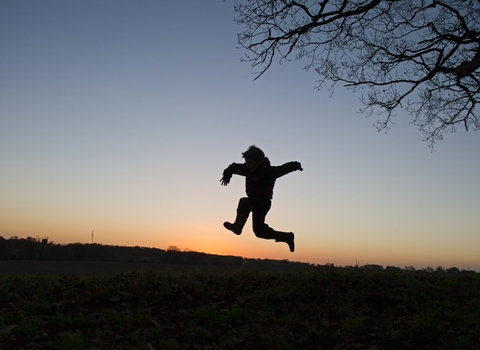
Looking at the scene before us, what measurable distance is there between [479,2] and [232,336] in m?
11.2

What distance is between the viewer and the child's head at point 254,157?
837 cm

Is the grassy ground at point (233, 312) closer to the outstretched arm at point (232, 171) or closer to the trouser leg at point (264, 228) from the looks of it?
the trouser leg at point (264, 228)

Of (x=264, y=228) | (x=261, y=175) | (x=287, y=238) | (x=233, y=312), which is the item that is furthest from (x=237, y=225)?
(x=233, y=312)

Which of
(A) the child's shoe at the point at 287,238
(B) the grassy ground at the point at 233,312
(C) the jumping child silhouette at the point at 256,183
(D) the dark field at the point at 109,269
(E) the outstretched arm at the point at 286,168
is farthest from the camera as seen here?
(D) the dark field at the point at 109,269

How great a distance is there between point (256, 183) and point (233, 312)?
2484mm

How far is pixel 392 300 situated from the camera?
8.20 m

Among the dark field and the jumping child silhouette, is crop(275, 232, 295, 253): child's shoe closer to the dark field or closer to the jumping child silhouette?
the jumping child silhouette

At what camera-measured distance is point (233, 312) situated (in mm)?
7250

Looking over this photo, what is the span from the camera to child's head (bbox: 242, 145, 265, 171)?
837 cm

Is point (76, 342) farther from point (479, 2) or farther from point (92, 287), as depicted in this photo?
point (479, 2)

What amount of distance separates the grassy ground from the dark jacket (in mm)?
1941

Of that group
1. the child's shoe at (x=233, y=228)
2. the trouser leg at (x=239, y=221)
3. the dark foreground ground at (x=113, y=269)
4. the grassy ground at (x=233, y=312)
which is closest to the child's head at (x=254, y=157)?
the trouser leg at (x=239, y=221)

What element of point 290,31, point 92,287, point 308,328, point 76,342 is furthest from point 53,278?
point 290,31

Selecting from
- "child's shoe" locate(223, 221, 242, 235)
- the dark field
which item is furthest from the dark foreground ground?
"child's shoe" locate(223, 221, 242, 235)
